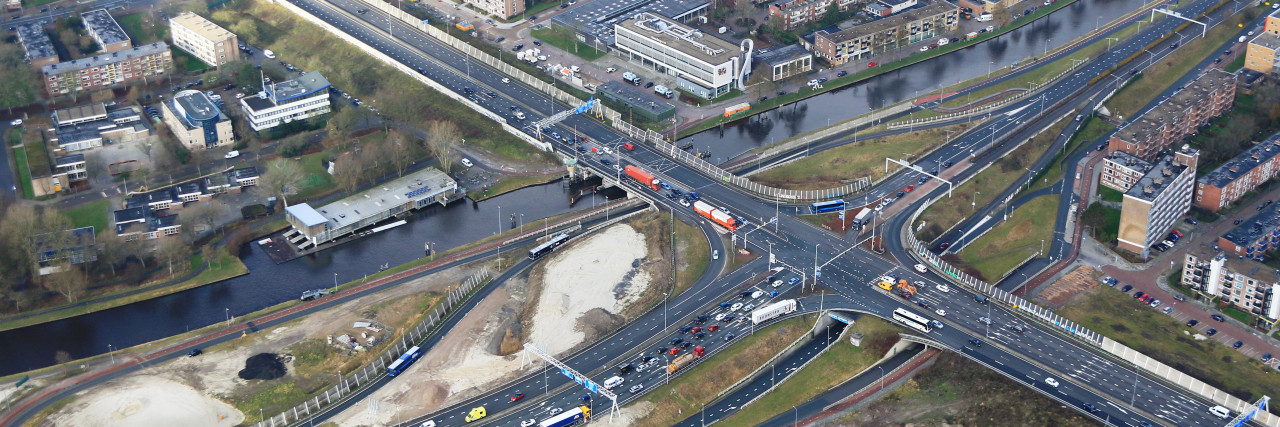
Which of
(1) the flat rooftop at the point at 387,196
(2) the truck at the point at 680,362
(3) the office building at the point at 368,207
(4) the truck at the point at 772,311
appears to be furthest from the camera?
(1) the flat rooftop at the point at 387,196

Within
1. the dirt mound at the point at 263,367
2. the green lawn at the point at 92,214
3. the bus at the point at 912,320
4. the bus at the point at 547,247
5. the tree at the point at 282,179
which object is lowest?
the bus at the point at 547,247

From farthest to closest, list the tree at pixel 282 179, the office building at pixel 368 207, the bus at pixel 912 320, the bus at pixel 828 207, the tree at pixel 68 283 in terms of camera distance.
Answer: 1. the tree at pixel 282 179
2. the office building at pixel 368 207
3. the bus at pixel 828 207
4. the tree at pixel 68 283
5. the bus at pixel 912 320

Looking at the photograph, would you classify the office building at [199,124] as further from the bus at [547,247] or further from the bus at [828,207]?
the bus at [828,207]

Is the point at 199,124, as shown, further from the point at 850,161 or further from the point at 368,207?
the point at 850,161

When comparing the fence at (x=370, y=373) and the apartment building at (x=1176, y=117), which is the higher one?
the apartment building at (x=1176, y=117)

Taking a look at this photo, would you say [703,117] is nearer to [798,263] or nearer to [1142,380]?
[798,263]

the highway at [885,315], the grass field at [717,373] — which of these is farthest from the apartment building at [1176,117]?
the grass field at [717,373]

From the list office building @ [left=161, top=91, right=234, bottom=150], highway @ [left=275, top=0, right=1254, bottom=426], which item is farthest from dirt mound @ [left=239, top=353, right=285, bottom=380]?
office building @ [left=161, top=91, right=234, bottom=150]

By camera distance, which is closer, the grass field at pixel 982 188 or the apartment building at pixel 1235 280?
the apartment building at pixel 1235 280

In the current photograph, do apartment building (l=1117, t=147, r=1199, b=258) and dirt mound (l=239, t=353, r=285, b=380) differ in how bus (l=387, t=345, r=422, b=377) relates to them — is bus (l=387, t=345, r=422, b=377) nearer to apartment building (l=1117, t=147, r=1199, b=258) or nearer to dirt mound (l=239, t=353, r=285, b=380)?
dirt mound (l=239, t=353, r=285, b=380)

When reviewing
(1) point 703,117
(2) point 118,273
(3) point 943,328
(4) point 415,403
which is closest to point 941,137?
(1) point 703,117
